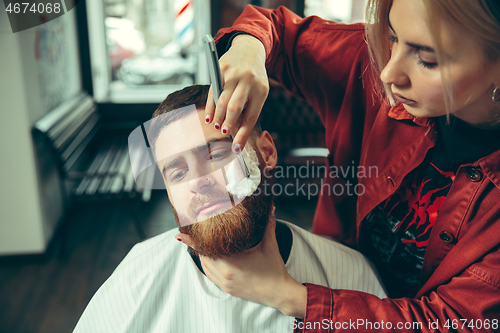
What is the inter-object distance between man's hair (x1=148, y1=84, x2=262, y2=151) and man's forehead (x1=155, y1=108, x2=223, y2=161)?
13 millimetres

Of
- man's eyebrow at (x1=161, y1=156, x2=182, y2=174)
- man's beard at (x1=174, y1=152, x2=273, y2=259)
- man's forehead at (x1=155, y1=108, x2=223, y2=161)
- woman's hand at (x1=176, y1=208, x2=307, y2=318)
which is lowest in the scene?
woman's hand at (x1=176, y1=208, x2=307, y2=318)

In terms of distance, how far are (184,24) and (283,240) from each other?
230 centimetres

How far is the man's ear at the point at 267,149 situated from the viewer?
118cm

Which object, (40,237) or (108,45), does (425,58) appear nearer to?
(40,237)

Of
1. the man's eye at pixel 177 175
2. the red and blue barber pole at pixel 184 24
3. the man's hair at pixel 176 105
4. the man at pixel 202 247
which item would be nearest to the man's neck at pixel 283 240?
the man at pixel 202 247

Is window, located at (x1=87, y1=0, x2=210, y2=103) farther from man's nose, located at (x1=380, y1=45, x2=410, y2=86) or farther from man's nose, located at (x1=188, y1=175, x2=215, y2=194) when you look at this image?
man's nose, located at (x1=380, y1=45, x2=410, y2=86)

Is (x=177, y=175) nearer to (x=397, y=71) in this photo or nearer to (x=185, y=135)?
(x=185, y=135)

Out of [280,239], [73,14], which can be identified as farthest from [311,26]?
[73,14]

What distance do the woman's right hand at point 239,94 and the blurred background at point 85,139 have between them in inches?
40.5

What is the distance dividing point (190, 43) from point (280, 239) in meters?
2.82

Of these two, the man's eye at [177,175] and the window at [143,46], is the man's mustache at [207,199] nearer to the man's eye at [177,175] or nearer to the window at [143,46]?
the man's eye at [177,175]

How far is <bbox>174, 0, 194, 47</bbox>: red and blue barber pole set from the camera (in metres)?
2.54

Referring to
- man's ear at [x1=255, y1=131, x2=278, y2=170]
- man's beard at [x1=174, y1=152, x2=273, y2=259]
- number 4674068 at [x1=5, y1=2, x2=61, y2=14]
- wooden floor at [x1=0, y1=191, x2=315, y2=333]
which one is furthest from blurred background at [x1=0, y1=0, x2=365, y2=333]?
man's beard at [x1=174, y1=152, x2=273, y2=259]

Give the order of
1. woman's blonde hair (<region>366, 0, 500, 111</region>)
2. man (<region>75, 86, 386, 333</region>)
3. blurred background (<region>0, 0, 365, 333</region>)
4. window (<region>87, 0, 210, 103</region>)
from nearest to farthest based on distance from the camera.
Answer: woman's blonde hair (<region>366, 0, 500, 111</region>)
man (<region>75, 86, 386, 333</region>)
blurred background (<region>0, 0, 365, 333</region>)
window (<region>87, 0, 210, 103</region>)
